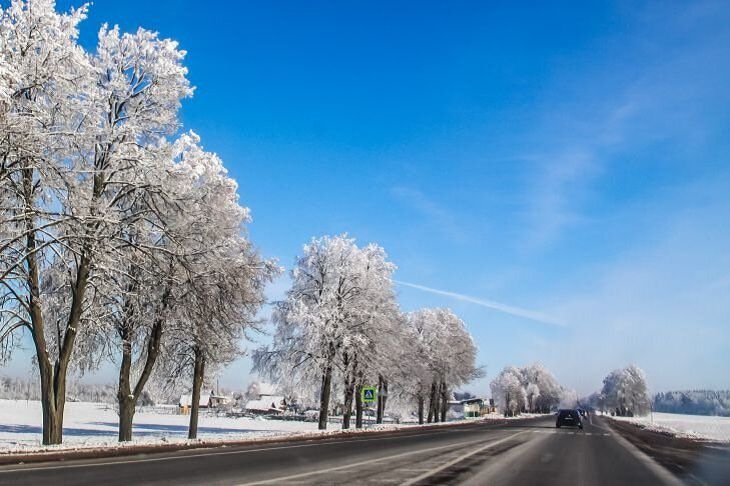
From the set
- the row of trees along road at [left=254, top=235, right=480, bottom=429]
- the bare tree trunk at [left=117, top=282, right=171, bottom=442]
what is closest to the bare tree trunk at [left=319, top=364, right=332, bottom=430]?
the row of trees along road at [left=254, top=235, right=480, bottom=429]

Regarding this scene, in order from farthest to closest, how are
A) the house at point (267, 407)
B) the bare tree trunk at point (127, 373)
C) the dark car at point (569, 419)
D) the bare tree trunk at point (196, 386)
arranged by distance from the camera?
the house at point (267, 407) < the dark car at point (569, 419) < the bare tree trunk at point (196, 386) < the bare tree trunk at point (127, 373)

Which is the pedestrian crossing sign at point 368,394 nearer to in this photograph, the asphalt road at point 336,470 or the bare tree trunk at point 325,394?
the bare tree trunk at point 325,394

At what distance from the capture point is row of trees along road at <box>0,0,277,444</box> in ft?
53.2

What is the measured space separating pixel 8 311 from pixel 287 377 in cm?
2206

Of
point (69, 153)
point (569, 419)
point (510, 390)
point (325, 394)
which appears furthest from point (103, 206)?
point (510, 390)

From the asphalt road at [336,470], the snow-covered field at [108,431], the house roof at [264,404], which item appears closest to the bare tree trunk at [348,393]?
the snow-covered field at [108,431]

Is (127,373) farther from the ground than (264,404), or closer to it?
farther from the ground

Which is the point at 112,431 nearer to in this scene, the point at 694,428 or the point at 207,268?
the point at 207,268

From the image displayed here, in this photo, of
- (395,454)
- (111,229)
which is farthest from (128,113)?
(395,454)

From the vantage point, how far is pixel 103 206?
17.5m

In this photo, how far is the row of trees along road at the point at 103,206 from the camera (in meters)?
16.2

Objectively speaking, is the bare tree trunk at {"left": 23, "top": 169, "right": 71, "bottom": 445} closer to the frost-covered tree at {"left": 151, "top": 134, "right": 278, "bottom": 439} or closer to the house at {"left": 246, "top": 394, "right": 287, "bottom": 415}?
the frost-covered tree at {"left": 151, "top": 134, "right": 278, "bottom": 439}

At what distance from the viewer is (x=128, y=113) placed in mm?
19797

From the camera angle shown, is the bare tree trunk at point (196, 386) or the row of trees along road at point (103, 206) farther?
the bare tree trunk at point (196, 386)
